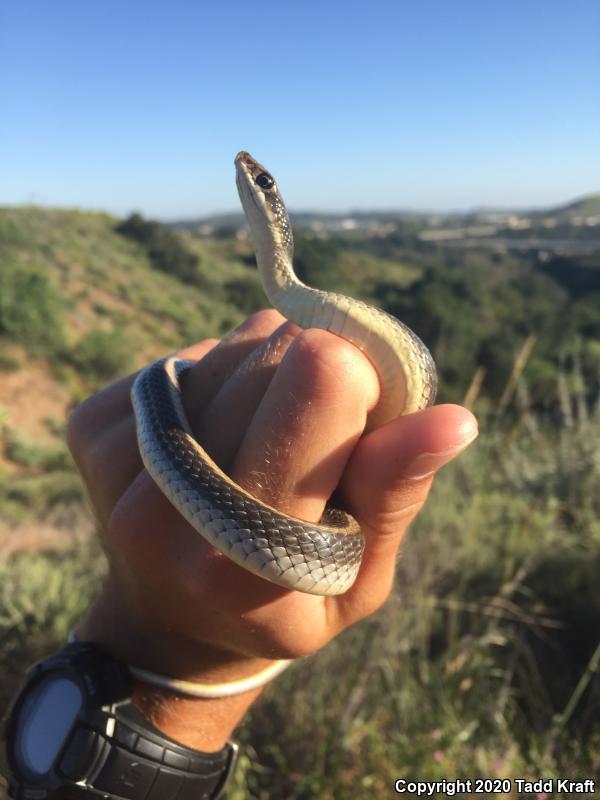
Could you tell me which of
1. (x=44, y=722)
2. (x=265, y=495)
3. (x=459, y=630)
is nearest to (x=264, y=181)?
(x=265, y=495)

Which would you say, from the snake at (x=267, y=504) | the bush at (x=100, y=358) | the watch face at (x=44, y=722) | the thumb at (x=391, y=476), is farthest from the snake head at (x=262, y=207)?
the bush at (x=100, y=358)

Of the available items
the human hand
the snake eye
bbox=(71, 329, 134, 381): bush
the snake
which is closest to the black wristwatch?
the human hand

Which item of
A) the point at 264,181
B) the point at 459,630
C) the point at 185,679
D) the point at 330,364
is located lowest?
the point at 459,630

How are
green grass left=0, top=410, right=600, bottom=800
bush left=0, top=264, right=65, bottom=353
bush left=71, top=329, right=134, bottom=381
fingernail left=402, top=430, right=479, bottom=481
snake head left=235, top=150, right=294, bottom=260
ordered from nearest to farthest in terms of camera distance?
fingernail left=402, top=430, right=479, bottom=481, snake head left=235, top=150, right=294, bottom=260, green grass left=0, top=410, right=600, bottom=800, bush left=0, top=264, right=65, bottom=353, bush left=71, top=329, right=134, bottom=381

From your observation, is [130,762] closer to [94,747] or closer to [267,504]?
[94,747]

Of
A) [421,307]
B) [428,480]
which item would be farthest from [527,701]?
[421,307]

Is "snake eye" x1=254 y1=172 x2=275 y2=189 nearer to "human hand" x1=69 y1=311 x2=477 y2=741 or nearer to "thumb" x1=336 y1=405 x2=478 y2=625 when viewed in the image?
"human hand" x1=69 y1=311 x2=477 y2=741

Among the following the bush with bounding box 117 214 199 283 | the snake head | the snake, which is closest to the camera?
the snake

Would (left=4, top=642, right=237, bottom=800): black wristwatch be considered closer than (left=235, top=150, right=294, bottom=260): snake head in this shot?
Yes
